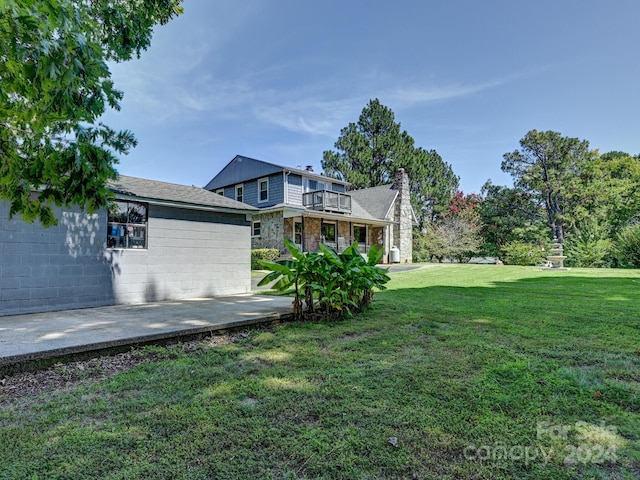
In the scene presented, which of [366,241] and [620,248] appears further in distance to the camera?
[366,241]

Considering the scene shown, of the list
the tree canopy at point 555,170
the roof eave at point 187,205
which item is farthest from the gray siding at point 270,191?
the tree canopy at point 555,170

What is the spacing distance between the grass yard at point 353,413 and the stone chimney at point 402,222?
19820 mm

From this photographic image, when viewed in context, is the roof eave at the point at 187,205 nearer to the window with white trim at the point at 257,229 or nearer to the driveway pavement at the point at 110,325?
the driveway pavement at the point at 110,325

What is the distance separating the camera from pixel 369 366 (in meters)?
3.26

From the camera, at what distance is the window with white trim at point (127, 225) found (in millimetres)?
7609

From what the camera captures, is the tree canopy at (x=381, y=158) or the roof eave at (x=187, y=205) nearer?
the roof eave at (x=187, y=205)

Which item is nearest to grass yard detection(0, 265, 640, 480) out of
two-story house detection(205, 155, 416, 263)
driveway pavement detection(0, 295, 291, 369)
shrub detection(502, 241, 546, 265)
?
driveway pavement detection(0, 295, 291, 369)

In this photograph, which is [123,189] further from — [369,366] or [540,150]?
[540,150]

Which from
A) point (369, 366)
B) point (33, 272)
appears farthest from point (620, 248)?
point (33, 272)

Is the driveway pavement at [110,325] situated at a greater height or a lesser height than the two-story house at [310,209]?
lesser

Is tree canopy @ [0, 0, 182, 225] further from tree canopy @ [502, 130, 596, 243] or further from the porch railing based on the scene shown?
tree canopy @ [502, 130, 596, 243]

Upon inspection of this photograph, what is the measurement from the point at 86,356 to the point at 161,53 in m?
11.1

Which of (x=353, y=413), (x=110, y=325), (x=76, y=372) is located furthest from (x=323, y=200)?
(x=353, y=413)

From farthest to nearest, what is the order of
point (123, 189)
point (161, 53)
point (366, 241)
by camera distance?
point (366, 241), point (161, 53), point (123, 189)
